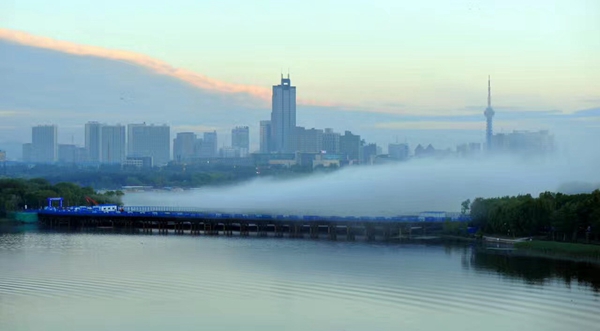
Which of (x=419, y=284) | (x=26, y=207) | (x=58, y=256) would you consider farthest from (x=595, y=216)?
(x=26, y=207)

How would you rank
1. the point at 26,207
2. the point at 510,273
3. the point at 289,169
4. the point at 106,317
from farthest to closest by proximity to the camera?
the point at 289,169
the point at 26,207
the point at 510,273
the point at 106,317

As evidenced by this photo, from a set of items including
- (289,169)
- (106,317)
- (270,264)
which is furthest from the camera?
(289,169)

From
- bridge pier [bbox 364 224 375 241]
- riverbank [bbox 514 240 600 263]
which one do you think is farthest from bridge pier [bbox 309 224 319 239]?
riverbank [bbox 514 240 600 263]

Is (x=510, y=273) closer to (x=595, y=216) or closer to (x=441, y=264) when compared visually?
(x=441, y=264)

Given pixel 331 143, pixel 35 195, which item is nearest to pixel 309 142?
pixel 331 143

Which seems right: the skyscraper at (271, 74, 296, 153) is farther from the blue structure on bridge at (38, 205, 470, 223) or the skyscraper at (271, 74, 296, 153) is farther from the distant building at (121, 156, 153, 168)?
the blue structure on bridge at (38, 205, 470, 223)

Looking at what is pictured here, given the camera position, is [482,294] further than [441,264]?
No

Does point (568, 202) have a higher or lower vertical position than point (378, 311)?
higher
